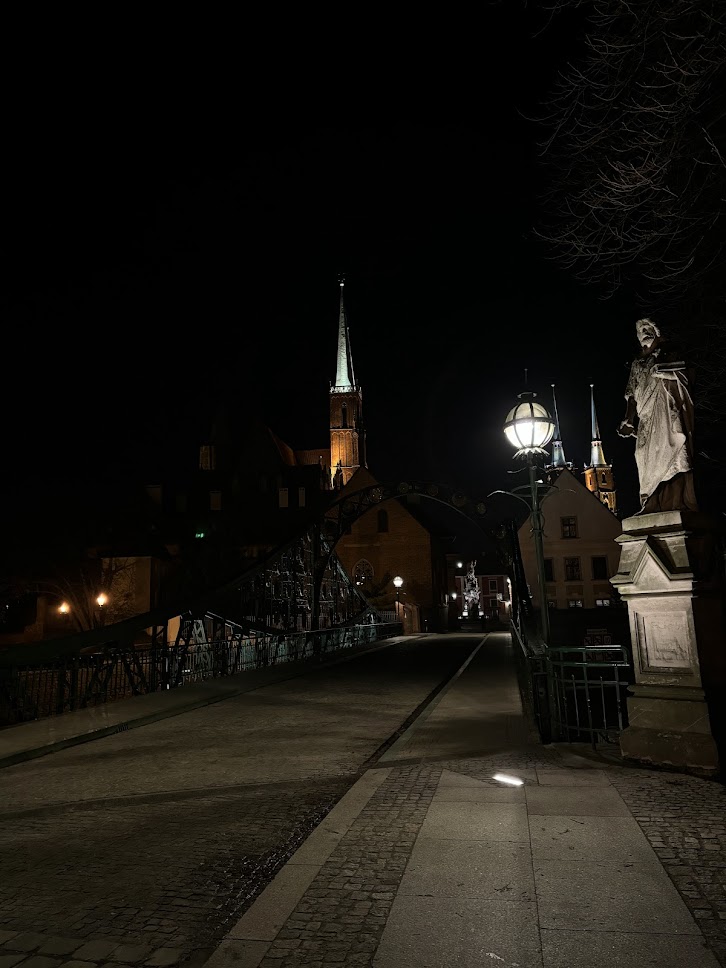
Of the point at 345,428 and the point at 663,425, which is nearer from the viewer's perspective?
the point at 663,425

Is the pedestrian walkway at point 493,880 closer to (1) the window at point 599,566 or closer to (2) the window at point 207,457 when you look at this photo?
(1) the window at point 599,566

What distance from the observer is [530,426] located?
858 centimetres

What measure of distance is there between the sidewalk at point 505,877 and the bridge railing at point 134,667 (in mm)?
7254

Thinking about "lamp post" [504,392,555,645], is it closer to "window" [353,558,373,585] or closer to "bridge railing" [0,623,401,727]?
"bridge railing" [0,623,401,727]

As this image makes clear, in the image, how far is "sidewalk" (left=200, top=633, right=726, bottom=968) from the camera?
2.92 meters

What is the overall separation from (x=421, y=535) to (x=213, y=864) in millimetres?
53633

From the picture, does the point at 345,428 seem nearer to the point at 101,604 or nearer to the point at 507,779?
the point at 101,604

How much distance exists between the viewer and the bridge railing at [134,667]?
1086cm

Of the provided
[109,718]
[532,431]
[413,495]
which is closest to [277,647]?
[109,718]

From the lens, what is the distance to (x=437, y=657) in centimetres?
2395

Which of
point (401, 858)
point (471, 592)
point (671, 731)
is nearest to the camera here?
point (401, 858)

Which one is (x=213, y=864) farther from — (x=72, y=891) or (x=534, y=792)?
(x=534, y=792)

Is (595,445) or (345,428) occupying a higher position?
(345,428)

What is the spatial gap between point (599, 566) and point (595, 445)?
4632 centimetres
